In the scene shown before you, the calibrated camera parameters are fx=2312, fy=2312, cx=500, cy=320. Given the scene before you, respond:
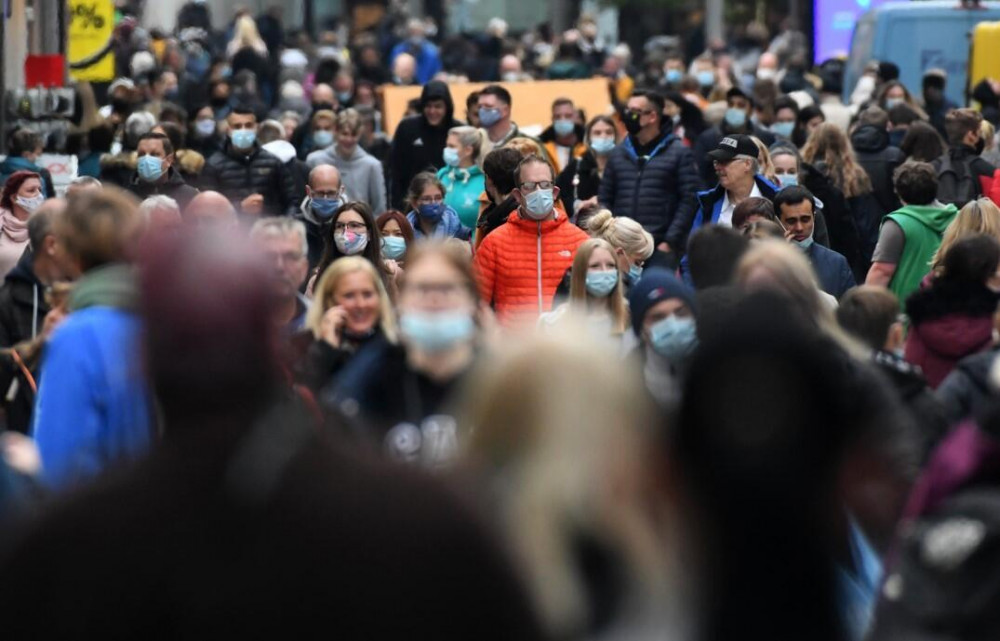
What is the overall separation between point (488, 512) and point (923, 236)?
27.1ft

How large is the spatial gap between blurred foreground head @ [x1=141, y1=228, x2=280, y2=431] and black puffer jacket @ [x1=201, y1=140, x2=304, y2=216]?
37.6ft

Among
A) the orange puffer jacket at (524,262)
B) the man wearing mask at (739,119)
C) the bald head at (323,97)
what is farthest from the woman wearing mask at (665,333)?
the bald head at (323,97)

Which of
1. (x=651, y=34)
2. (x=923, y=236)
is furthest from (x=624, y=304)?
(x=651, y=34)

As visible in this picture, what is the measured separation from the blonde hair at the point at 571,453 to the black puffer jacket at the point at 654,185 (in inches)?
371

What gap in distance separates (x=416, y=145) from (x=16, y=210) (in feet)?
18.0

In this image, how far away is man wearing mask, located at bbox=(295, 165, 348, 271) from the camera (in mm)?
12695

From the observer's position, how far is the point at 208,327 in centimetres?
325

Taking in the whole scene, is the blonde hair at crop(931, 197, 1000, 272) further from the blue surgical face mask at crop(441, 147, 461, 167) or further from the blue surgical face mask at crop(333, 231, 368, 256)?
the blue surgical face mask at crop(441, 147, 461, 167)

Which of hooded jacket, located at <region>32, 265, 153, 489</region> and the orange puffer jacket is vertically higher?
hooded jacket, located at <region>32, 265, 153, 489</region>

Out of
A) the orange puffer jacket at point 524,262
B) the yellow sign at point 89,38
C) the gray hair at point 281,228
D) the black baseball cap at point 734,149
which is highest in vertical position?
the yellow sign at point 89,38

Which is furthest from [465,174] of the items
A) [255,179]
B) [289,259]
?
[289,259]

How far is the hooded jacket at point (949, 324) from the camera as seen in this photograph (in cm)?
752

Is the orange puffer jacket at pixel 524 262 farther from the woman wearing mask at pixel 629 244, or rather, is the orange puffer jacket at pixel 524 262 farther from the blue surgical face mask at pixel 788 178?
the blue surgical face mask at pixel 788 178

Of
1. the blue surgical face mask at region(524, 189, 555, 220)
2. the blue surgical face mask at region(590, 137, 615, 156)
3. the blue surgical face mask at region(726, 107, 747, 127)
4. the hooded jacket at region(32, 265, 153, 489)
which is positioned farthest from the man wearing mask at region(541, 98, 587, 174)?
the hooded jacket at region(32, 265, 153, 489)
